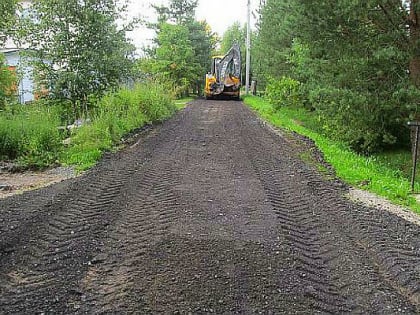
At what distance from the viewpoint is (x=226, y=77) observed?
106 ft

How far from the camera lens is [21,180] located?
314 inches

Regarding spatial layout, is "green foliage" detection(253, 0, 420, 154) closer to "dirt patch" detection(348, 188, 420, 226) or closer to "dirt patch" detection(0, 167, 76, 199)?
"dirt patch" detection(348, 188, 420, 226)

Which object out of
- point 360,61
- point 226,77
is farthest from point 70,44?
point 226,77

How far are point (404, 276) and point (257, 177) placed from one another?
13.2ft

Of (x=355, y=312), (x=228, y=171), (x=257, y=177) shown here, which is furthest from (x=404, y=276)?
(x=228, y=171)

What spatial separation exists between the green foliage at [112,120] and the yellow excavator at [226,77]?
13455 millimetres

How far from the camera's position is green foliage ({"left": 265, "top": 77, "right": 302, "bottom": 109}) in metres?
19.5

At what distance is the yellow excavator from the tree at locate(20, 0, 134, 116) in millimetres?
19375

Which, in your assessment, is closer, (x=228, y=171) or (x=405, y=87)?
(x=228, y=171)

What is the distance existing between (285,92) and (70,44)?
1032 centimetres

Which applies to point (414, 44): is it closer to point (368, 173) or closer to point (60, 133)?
point (368, 173)

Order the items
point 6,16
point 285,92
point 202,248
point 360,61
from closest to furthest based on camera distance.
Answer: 1. point 202,248
2. point 360,61
3. point 6,16
4. point 285,92

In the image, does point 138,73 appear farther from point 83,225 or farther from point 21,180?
point 83,225

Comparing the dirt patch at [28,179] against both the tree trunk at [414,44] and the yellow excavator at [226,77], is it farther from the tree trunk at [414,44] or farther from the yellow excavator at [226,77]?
the yellow excavator at [226,77]
